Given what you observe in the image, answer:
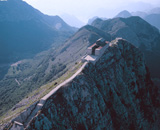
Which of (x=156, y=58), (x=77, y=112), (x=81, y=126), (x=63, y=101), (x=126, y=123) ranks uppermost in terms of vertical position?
(x=156, y=58)

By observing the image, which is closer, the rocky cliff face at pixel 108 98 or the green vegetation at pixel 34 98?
the rocky cliff face at pixel 108 98

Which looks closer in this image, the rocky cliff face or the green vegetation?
the rocky cliff face

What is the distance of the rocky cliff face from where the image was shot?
40088 mm

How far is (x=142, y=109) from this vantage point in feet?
209

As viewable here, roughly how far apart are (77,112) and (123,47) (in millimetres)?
47991

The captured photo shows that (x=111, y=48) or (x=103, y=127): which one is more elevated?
(x=111, y=48)

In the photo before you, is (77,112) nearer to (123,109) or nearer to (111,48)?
(123,109)

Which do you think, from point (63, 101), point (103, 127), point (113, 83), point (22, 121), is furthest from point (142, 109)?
point (22, 121)

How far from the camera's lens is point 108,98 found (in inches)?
2185

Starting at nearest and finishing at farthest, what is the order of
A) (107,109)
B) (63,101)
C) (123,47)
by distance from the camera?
(63,101), (107,109), (123,47)

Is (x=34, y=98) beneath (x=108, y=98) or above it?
beneath

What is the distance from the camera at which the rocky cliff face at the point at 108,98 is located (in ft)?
132

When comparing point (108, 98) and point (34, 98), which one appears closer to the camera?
point (108, 98)

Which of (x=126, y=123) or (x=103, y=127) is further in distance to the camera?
(x=126, y=123)
